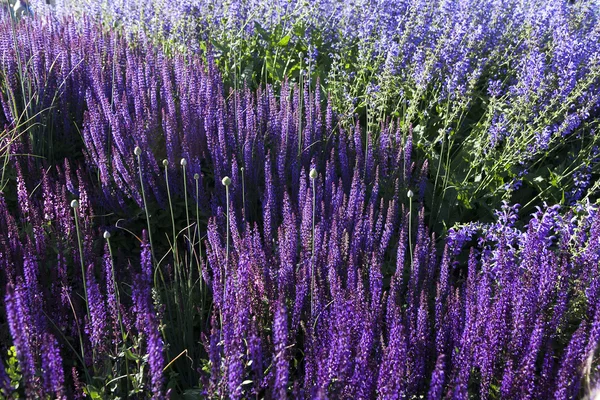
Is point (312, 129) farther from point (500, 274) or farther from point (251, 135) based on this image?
point (500, 274)

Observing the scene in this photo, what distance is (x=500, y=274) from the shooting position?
2078 mm

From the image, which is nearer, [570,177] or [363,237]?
[363,237]

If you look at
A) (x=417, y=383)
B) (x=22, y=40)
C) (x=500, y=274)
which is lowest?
(x=417, y=383)

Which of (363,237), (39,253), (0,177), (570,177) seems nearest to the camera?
(39,253)

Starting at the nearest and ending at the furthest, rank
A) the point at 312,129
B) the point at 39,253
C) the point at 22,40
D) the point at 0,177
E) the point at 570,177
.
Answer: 1. the point at 39,253
2. the point at 0,177
3. the point at 312,129
4. the point at 570,177
5. the point at 22,40

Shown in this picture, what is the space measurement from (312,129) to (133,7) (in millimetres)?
2627

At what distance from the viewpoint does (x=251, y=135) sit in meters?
3.00

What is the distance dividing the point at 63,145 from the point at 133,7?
207 cm

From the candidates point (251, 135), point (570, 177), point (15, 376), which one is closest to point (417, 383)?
point (15, 376)

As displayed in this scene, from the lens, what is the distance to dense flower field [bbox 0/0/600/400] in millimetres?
1716

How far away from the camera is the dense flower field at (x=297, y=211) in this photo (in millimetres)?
1716

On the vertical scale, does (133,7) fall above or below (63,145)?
above

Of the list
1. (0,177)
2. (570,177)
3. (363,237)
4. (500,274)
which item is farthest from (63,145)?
(570,177)

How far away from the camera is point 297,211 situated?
8.73 ft
